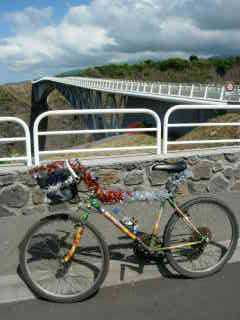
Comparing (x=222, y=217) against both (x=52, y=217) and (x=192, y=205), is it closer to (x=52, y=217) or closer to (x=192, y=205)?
(x=192, y=205)

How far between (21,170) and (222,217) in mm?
2606

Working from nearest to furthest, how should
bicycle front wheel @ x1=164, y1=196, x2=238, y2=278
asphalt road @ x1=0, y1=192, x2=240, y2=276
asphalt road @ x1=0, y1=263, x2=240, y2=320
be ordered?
asphalt road @ x1=0, y1=263, x2=240, y2=320 < bicycle front wheel @ x1=164, y1=196, x2=238, y2=278 < asphalt road @ x1=0, y1=192, x2=240, y2=276

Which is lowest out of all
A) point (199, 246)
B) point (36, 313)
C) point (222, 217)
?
point (36, 313)

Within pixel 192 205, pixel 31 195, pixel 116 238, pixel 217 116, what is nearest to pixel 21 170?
pixel 31 195

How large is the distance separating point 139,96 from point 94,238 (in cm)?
3535

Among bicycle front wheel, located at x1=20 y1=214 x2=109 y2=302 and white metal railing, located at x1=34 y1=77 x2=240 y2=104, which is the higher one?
bicycle front wheel, located at x1=20 y1=214 x2=109 y2=302

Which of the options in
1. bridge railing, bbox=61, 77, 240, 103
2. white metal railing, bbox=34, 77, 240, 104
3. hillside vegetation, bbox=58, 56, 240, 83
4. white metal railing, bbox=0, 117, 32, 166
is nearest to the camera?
white metal railing, bbox=0, 117, 32, 166

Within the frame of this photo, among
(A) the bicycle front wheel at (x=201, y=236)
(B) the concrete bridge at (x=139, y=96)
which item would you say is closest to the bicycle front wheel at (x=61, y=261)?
(A) the bicycle front wheel at (x=201, y=236)

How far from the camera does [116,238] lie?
14.0 feet

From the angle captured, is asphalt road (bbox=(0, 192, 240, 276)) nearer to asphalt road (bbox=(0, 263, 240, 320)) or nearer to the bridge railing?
asphalt road (bbox=(0, 263, 240, 320))

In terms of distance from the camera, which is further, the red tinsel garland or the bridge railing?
the bridge railing

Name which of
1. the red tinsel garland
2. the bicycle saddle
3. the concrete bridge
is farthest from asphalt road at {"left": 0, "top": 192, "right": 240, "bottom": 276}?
the concrete bridge

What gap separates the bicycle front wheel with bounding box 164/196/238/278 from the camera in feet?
11.2

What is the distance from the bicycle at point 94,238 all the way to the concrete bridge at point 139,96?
820 inches
